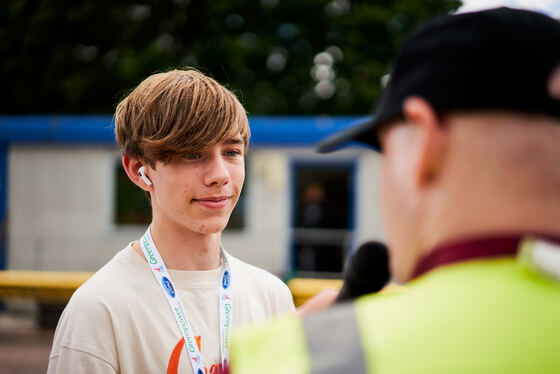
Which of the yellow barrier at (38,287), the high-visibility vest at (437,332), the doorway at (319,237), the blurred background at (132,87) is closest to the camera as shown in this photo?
the high-visibility vest at (437,332)

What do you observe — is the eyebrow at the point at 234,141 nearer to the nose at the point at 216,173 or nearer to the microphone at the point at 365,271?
the nose at the point at 216,173

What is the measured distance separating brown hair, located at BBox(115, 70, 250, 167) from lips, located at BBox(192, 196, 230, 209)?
0.59 feet

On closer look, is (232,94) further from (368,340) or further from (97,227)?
(97,227)

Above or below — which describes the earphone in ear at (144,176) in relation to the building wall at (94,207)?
above

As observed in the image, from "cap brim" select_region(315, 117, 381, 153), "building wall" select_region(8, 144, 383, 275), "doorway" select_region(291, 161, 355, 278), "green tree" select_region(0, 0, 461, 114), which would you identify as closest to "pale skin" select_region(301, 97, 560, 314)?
"cap brim" select_region(315, 117, 381, 153)

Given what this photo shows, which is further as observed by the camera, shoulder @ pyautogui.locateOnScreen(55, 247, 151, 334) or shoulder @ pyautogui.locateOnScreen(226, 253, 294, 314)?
shoulder @ pyautogui.locateOnScreen(226, 253, 294, 314)

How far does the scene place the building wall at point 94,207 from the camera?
9617 millimetres

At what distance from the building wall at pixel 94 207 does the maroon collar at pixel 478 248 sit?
8.80 m

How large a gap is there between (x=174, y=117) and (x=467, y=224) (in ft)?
4.16

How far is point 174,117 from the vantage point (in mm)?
1885

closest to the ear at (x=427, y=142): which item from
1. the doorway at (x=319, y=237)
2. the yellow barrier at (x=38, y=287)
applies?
the yellow barrier at (x=38, y=287)

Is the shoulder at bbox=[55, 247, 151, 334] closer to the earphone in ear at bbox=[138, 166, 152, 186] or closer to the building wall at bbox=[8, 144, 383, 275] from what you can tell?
the earphone in ear at bbox=[138, 166, 152, 186]

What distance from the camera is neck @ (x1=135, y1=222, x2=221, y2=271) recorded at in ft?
6.51

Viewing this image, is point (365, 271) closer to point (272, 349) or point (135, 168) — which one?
point (272, 349)
